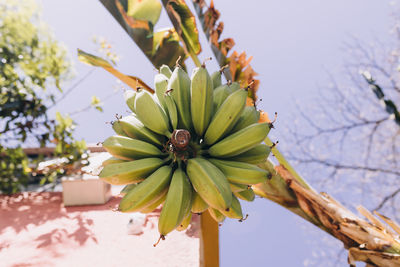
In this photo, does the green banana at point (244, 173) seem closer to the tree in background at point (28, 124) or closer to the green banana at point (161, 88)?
the green banana at point (161, 88)

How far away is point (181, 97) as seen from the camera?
1014 mm

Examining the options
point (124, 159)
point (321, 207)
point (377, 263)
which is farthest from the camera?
point (321, 207)

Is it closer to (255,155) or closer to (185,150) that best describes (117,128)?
(185,150)

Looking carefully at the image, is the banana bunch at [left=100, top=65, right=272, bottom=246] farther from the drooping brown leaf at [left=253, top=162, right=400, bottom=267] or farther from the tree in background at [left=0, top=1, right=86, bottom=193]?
the tree in background at [left=0, top=1, right=86, bottom=193]

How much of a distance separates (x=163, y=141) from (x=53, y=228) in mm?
3385

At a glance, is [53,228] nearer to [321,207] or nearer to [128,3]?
[128,3]

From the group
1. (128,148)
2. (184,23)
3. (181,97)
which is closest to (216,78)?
(181,97)

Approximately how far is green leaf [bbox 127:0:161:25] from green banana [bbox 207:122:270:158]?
1.15 m

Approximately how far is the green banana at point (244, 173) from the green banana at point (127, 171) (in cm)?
25

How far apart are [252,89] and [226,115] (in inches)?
30.1

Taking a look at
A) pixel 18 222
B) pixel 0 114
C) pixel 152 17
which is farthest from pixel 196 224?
pixel 0 114

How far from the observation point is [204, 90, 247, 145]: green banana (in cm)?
95

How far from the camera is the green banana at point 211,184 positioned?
2.66 ft

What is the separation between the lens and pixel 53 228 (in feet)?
11.8
